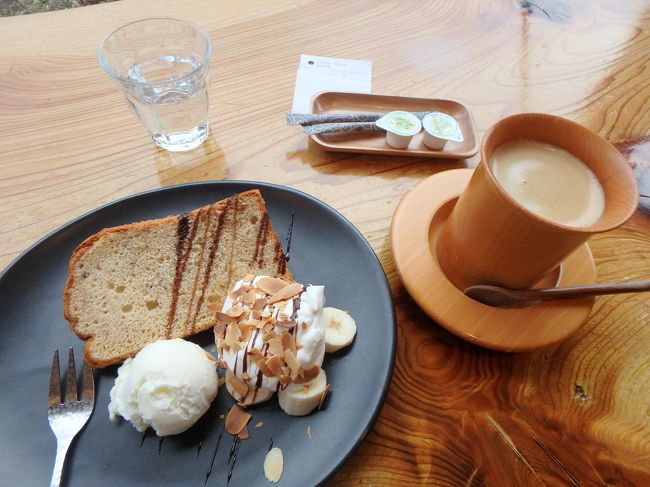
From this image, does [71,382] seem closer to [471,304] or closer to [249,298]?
[249,298]

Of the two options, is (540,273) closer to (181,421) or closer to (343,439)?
(343,439)

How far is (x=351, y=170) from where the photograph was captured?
4.06ft

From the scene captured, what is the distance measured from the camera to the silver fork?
742 mm

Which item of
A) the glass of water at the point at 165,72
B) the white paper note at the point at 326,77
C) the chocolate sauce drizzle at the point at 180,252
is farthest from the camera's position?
the white paper note at the point at 326,77

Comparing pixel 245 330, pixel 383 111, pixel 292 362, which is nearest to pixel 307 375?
pixel 292 362

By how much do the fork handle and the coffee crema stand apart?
0.90m

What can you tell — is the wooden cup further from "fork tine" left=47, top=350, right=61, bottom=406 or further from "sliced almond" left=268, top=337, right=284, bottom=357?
A: "fork tine" left=47, top=350, right=61, bottom=406

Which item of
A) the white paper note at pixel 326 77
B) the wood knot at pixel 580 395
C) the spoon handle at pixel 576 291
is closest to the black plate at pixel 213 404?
the spoon handle at pixel 576 291

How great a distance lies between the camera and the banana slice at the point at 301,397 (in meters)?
0.77

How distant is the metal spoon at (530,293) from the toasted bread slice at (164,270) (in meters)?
0.42

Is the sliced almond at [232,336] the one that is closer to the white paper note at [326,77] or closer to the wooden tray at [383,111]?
the wooden tray at [383,111]

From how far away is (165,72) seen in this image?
1.33 m

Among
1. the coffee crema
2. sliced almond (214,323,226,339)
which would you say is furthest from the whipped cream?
the coffee crema

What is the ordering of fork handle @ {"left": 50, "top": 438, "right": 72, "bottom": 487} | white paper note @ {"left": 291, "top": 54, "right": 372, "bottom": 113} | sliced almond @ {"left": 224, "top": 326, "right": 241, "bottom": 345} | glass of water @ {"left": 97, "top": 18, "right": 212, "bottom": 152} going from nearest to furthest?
1. fork handle @ {"left": 50, "top": 438, "right": 72, "bottom": 487}
2. sliced almond @ {"left": 224, "top": 326, "right": 241, "bottom": 345}
3. glass of water @ {"left": 97, "top": 18, "right": 212, "bottom": 152}
4. white paper note @ {"left": 291, "top": 54, "right": 372, "bottom": 113}
